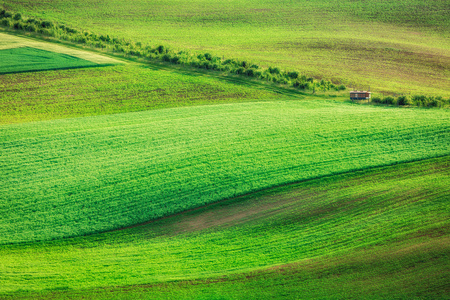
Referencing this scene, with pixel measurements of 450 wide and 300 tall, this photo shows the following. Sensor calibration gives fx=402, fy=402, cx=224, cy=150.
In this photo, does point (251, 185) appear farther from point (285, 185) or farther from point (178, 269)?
point (178, 269)

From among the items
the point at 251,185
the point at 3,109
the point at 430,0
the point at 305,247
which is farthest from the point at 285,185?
the point at 430,0

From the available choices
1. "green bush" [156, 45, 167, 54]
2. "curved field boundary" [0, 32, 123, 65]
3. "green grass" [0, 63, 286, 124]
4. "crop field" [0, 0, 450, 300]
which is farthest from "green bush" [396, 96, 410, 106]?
"curved field boundary" [0, 32, 123, 65]

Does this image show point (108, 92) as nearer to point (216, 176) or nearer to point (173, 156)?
A: point (173, 156)

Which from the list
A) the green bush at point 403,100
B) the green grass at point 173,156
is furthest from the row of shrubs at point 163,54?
the green grass at point 173,156

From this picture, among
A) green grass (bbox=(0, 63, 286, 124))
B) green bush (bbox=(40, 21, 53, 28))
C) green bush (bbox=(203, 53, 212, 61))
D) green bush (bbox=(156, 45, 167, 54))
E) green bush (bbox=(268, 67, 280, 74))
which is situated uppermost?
green bush (bbox=(40, 21, 53, 28))

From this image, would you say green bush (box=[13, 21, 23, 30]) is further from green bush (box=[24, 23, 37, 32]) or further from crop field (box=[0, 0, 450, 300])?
crop field (box=[0, 0, 450, 300])

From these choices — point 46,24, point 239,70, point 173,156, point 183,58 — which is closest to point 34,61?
point 46,24
